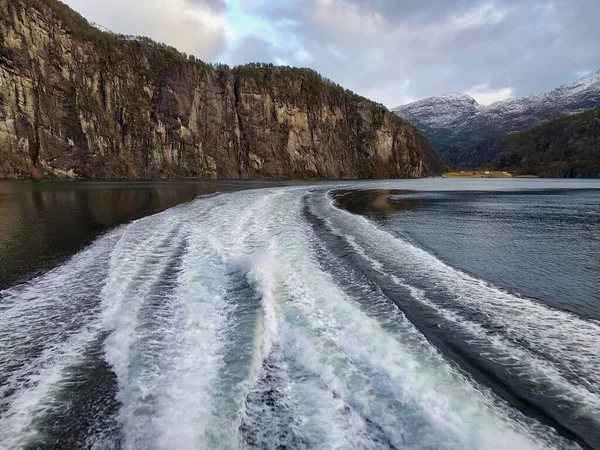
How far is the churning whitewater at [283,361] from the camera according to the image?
373 cm

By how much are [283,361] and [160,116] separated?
4064 inches

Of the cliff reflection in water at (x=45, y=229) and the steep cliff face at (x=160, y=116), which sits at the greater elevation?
the steep cliff face at (x=160, y=116)

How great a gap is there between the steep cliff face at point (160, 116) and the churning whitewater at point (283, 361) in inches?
2744

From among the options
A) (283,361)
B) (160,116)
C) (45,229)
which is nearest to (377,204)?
(45,229)

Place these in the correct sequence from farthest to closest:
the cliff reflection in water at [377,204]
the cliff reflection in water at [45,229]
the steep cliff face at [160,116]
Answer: the steep cliff face at [160,116] < the cliff reflection in water at [377,204] < the cliff reflection in water at [45,229]

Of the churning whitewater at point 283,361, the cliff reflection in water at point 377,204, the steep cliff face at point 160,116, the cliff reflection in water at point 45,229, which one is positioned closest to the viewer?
the churning whitewater at point 283,361

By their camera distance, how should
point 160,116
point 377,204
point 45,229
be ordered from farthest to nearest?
1. point 160,116
2. point 377,204
3. point 45,229

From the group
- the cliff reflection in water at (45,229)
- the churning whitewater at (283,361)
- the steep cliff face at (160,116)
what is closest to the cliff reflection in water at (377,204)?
the cliff reflection in water at (45,229)

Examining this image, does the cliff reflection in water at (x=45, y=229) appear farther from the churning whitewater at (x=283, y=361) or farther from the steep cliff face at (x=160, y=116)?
the steep cliff face at (x=160, y=116)

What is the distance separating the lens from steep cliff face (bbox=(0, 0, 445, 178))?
218 feet

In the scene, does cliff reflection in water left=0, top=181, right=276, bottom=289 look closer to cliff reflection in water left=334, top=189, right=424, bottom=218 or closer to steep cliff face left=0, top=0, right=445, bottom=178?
cliff reflection in water left=334, top=189, right=424, bottom=218

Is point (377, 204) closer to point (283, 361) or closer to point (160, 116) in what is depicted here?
point (283, 361)

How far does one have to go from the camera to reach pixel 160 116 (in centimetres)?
9681

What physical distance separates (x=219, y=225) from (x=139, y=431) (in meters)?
12.0
